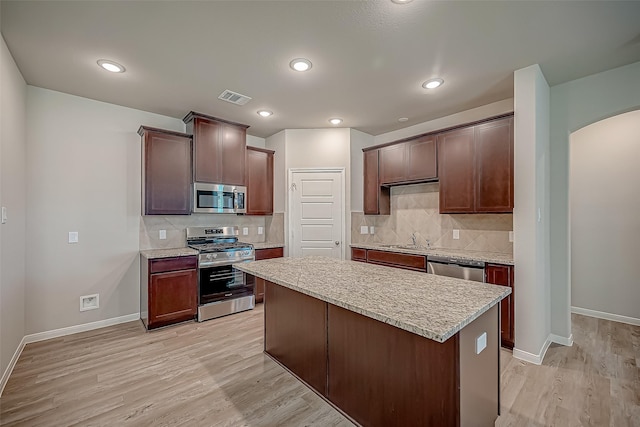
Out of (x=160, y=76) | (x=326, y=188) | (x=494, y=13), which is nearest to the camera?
(x=494, y=13)

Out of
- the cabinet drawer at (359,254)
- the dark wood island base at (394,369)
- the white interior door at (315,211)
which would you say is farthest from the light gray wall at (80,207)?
the cabinet drawer at (359,254)

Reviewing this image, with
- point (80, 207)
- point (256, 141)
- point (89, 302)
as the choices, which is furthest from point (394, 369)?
point (256, 141)

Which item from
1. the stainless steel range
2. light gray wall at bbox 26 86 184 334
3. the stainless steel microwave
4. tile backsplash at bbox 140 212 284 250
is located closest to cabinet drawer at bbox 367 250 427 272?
tile backsplash at bbox 140 212 284 250

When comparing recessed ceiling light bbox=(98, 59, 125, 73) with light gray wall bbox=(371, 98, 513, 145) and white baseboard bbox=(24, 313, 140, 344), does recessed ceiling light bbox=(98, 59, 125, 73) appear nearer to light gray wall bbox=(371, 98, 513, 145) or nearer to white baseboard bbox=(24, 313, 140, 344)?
white baseboard bbox=(24, 313, 140, 344)

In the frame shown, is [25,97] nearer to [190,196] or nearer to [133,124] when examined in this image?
[133,124]

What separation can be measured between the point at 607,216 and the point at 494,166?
2028 mm

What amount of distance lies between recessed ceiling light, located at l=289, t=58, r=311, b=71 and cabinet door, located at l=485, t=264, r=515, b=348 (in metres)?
2.72

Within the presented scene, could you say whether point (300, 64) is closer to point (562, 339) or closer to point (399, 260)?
point (399, 260)

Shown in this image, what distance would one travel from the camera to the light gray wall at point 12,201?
2.29 m

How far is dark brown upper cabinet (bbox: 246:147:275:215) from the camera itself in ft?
15.2

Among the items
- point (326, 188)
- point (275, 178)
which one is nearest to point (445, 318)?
point (326, 188)

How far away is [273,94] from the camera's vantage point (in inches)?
131

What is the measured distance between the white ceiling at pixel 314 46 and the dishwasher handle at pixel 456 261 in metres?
1.90

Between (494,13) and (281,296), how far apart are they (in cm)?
271
